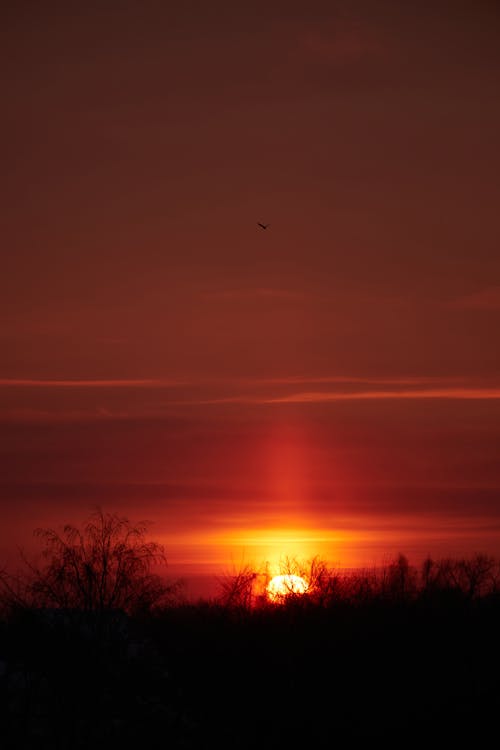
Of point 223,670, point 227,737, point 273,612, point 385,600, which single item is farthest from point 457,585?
point 227,737

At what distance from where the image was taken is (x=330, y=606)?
9175 centimetres

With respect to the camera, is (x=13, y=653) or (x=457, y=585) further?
(x=457, y=585)

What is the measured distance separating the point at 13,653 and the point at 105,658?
236 inches

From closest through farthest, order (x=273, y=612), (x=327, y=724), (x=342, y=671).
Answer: (x=327, y=724)
(x=342, y=671)
(x=273, y=612)

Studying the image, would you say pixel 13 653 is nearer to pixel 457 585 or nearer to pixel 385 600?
pixel 385 600

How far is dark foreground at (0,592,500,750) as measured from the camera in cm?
6994

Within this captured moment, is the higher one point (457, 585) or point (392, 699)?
point (457, 585)

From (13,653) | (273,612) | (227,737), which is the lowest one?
(227,737)

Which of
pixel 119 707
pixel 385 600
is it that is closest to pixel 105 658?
pixel 119 707

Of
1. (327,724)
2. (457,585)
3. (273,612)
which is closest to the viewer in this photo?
(327,724)

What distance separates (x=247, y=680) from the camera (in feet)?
263

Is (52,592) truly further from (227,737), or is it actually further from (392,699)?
(392,699)

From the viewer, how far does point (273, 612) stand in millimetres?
90438

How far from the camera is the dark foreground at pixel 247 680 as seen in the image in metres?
69.9
